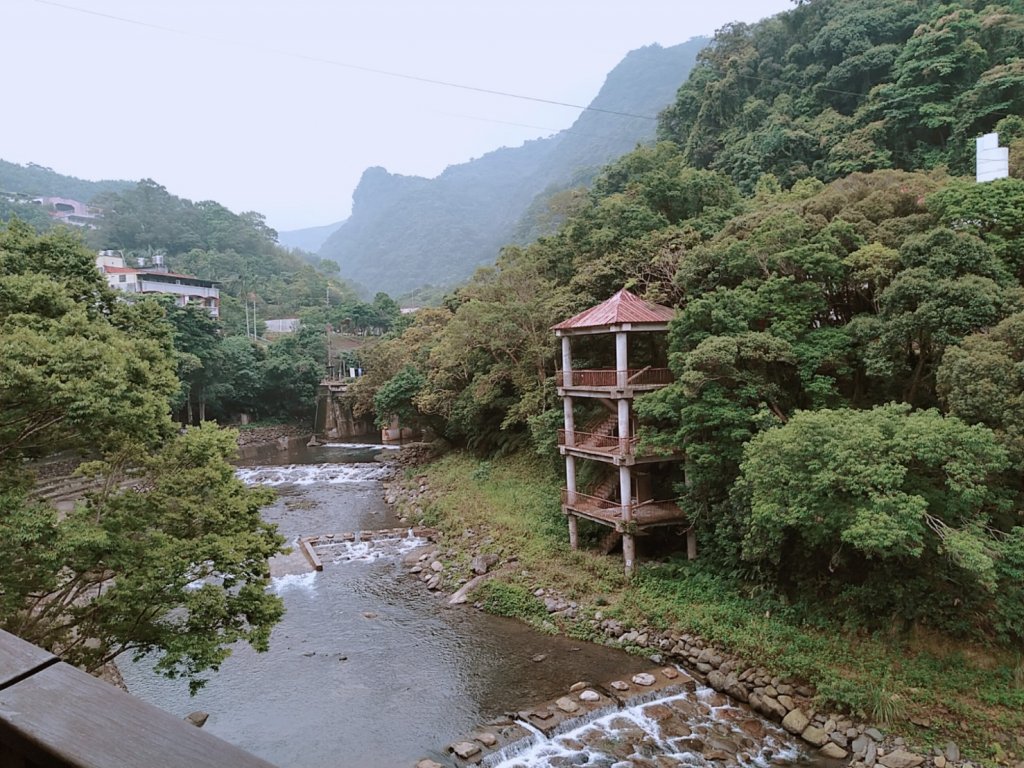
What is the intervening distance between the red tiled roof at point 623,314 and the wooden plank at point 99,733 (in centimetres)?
1317

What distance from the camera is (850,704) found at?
9.65 m

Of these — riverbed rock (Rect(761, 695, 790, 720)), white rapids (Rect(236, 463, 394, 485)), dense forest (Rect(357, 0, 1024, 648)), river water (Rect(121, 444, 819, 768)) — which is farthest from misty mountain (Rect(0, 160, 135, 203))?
riverbed rock (Rect(761, 695, 790, 720))

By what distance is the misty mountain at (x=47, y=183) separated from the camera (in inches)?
3307

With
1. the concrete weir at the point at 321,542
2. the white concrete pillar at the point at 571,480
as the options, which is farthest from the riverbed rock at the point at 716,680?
the concrete weir at the point at 321,542

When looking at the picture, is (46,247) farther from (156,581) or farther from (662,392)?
(662,392)

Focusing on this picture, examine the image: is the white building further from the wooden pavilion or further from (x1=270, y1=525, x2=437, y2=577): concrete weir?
the wooden pavilion

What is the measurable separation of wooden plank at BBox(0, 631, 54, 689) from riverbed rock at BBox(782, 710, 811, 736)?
11098 millimetres

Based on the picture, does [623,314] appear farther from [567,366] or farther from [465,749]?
[465,749]

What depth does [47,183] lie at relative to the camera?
93.1 m

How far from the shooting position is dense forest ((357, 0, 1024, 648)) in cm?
929

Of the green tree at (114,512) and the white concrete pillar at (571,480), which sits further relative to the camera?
the white concrete pillar at (571,480)

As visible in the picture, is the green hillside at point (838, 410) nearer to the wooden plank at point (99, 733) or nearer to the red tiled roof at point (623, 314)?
the red tiled roof at point (623, 314)

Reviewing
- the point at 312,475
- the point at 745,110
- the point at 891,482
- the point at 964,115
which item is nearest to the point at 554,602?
the point at 891,482

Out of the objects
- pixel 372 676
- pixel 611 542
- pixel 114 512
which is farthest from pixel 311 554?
pixel 114 512
